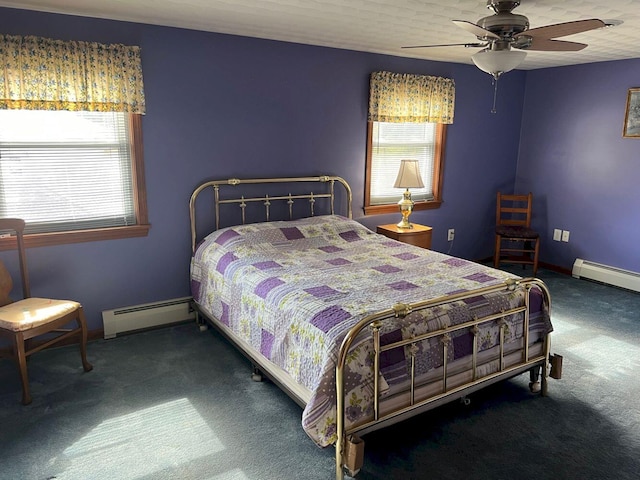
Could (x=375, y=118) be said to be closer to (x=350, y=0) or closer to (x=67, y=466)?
(x=350, y=0)

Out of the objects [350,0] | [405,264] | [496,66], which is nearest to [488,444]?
[405,264]

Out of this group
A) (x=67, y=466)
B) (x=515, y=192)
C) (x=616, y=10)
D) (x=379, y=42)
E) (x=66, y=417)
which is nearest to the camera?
(x=67, y=466)

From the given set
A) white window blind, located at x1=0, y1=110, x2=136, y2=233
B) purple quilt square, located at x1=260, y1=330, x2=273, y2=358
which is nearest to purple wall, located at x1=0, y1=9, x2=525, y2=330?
white window blind, located at x1=0, y1=110, x2=136, y2=233

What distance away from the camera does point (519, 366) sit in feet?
9.16

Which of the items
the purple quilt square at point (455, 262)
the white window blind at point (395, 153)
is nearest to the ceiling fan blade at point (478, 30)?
the purple quilt square at point (455, 262)

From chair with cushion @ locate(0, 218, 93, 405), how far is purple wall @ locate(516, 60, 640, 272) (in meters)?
4.87

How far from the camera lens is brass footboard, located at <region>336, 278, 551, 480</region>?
2.09m

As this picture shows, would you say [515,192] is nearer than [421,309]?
No

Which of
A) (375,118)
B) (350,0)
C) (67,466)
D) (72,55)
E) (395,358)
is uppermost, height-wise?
(350,0)

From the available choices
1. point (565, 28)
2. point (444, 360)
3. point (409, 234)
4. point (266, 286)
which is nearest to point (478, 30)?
point (565, 28)

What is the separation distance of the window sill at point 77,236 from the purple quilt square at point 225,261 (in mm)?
692

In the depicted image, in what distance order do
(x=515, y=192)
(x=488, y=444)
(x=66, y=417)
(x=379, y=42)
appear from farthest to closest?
(x=515, y=192) → (x=379, y=42) → (x=66, y=417) → (x=488, y=444)

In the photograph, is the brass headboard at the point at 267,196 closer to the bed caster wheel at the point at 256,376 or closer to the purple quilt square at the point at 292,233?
the purple quilt square at the point at 292,233

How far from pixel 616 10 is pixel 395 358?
245cm
